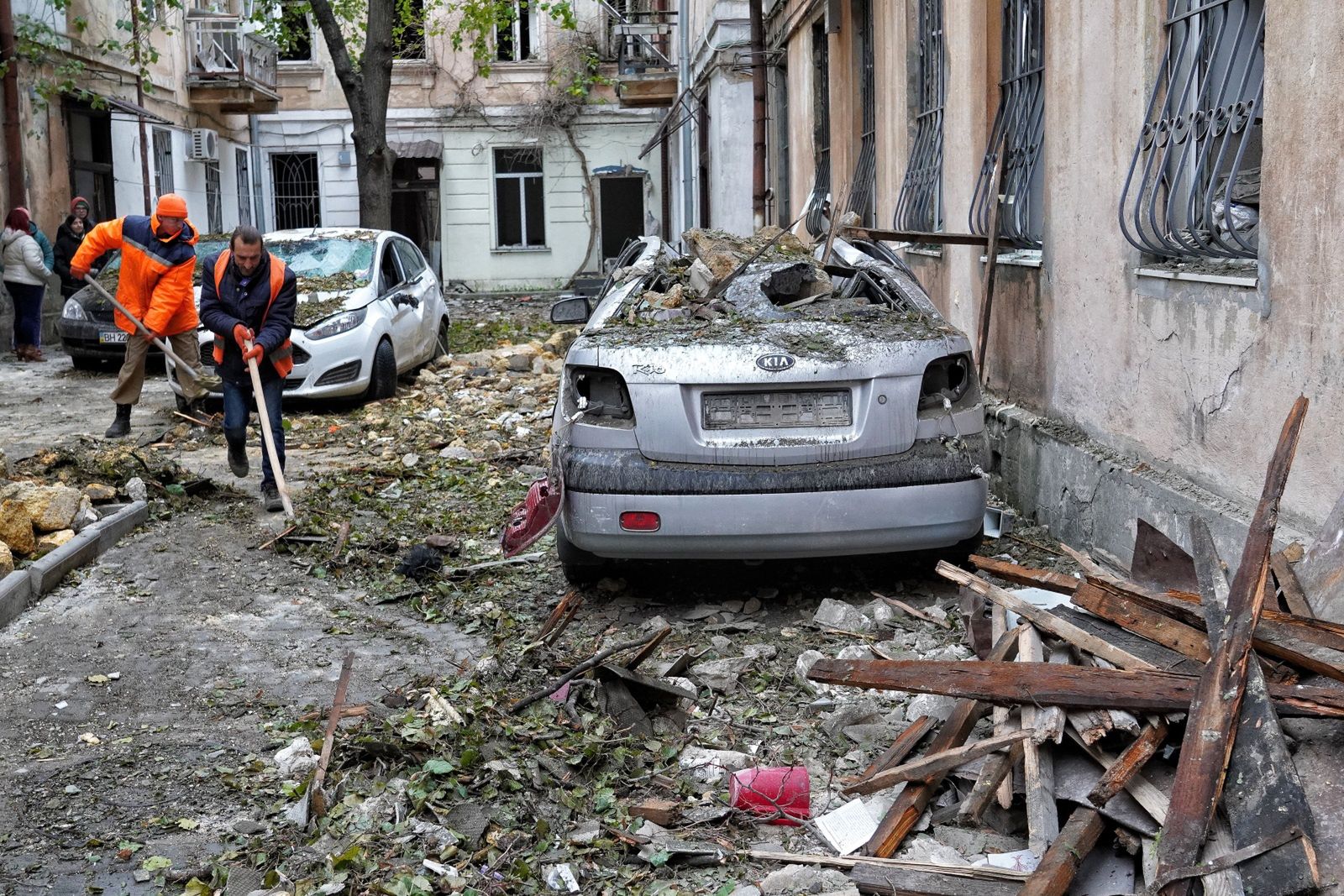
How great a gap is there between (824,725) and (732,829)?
741 mm

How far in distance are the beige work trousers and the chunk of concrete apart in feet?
22.0

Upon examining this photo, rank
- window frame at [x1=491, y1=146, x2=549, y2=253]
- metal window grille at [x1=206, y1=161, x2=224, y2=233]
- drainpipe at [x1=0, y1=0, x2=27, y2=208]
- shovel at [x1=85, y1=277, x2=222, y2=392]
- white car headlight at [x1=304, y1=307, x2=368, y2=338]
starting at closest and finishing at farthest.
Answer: shovel at [x1=85, y1=277, x2=222, y2=392] < white car headlight at [x1=304, y1=307, x2=368, y2=338] < drainpipe at [x1=0, y1=0, x2=27, y2=208] < metal window grille at [x1=206, y1=161, x2=224, y2=233] < window frame at [x1=491, y1=146, x2=549, y2=253]

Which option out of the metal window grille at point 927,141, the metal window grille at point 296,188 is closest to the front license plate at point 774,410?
the metal window grille at point 927,141

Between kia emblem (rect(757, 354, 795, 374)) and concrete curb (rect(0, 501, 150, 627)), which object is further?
concrete curb (rect(0, 501, 150, 627))

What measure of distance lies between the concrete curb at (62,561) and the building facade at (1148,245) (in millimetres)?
4755

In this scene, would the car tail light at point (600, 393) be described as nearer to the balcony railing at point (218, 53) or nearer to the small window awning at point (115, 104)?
the small window awning at point (115, 104)

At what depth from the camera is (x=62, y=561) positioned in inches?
248

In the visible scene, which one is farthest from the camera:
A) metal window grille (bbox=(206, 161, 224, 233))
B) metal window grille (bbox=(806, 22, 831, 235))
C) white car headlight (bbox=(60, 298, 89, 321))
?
metal window grille (bbox=(206, 161, 224, 233))

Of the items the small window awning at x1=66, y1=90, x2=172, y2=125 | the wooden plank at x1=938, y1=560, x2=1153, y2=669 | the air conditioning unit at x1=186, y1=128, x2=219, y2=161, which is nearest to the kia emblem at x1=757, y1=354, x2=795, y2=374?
the wooden plank at x1=938, y1=560, x2=1153, y2=669

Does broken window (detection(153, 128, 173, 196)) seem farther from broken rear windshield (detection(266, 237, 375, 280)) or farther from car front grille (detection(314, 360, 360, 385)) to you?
car front grille (detection(314, 360, 360, 385))

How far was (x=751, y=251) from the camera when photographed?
6746mm

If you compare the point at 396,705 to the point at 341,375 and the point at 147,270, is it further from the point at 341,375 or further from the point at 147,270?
the point at 341,375

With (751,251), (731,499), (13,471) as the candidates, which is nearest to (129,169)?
(13,471)

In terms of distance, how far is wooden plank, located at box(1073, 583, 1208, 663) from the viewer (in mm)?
3428
